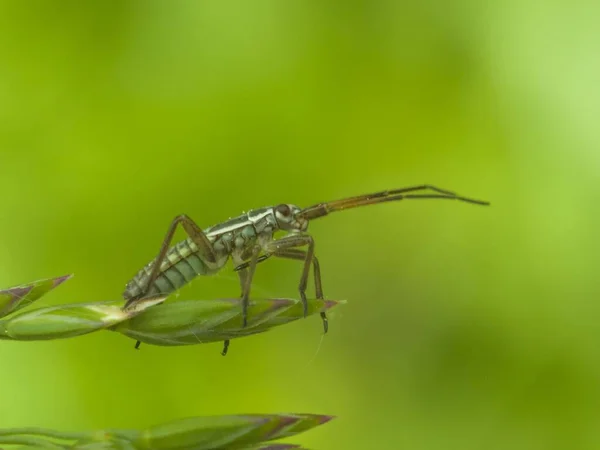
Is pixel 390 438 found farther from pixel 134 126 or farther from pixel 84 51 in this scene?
pixel 84 51

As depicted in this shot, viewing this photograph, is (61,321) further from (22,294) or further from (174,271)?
(174,271)

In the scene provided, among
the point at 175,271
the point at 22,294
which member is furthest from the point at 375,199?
the point at 22,294

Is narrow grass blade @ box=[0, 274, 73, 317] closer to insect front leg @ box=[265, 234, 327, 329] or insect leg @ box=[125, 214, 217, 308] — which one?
insect leg @ box=[125, 214, 217, 308]

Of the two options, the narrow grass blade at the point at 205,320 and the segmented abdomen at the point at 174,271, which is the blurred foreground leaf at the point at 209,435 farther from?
the segmented abdomen at the point at 174,271

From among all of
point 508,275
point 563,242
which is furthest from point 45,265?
point 563,242

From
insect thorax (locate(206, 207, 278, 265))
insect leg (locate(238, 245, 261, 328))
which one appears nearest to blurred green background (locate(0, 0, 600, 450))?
insect thorax (locate(206, 207, 278, 265))

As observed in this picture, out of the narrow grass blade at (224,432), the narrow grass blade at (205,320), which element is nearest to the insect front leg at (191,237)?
the narrow grass blade at (205,320)
